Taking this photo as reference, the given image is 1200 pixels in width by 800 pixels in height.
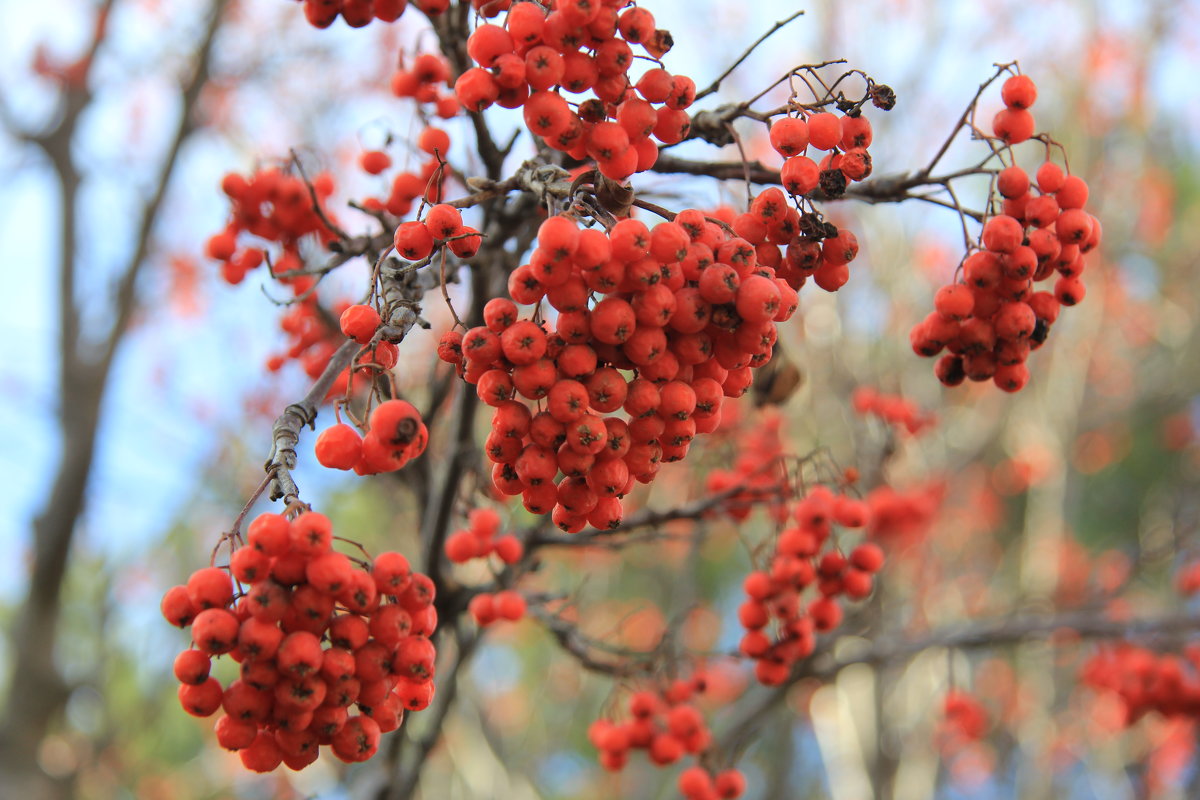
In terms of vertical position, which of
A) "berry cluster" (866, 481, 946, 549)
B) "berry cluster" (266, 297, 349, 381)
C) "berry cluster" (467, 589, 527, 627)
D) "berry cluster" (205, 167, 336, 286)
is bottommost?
"berry cluster" (467, 589, 527, 627)

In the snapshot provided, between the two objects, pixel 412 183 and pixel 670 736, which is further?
pixel 670 736

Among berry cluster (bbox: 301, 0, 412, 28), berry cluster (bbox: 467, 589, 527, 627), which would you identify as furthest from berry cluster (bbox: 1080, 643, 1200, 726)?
berry cluster (bbox: 301, 0, 412, 28)

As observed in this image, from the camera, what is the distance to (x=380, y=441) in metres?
1.50

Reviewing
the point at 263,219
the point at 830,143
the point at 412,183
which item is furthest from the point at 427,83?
the point at 830,143

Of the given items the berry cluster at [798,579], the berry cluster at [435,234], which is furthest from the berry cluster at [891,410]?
the berry cluster at [435,234]

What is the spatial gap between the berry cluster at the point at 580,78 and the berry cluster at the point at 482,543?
1.64m

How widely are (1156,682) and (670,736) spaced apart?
2973mm

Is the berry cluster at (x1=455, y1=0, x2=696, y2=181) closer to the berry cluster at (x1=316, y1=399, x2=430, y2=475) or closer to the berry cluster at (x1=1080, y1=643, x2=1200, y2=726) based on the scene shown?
the berry cluster at (x1=316, y1=399, x2=430, y2=475)

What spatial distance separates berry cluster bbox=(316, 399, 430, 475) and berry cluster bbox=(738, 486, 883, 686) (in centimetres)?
158

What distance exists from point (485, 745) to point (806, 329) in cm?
394

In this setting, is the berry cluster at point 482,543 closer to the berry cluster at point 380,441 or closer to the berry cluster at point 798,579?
the berry cluster at point 798,579

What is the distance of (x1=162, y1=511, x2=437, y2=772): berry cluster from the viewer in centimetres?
139

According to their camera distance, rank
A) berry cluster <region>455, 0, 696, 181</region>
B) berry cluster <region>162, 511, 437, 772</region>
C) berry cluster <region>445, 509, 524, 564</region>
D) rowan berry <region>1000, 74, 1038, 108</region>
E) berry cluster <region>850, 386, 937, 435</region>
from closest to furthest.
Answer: berry cluster <region>162, 511, 437, 772</region> < berry cluster <region>455, 0, 696, 181</region> < rowan berry <region>1000, 74, 1038, 108</region> < berry cluster <region>445, 509, 524, 564</region> < berry cluster <region>850, 386, 937, 435</region>

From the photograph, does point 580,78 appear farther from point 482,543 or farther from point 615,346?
point 482,543
